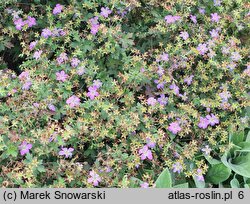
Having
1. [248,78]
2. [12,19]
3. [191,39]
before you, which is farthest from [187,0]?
[12,19]

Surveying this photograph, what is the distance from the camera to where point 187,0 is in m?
2.97

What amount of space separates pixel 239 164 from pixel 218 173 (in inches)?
7.6

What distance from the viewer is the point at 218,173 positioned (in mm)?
2652

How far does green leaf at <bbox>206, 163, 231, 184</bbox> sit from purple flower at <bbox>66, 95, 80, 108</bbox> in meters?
0.96

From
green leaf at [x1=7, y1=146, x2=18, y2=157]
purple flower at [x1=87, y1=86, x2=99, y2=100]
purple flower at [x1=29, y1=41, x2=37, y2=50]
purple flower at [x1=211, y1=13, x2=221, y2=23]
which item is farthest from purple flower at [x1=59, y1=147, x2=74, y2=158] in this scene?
purple flower at [x1=211, y1=13, x2=221, y2=23]

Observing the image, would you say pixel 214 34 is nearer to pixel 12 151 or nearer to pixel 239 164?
pixel 239 164

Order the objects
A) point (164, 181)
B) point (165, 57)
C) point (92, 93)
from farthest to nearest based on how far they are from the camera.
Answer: point (165, 57) → point (92, 93) → point (164, 181)

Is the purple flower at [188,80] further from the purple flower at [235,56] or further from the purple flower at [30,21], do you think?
the purple flower at [30,21]

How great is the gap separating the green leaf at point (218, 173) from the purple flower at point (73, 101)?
956mm

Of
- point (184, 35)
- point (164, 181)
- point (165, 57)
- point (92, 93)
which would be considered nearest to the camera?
point (164, 181)

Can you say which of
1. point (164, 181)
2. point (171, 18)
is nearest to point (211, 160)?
point (164, 181)

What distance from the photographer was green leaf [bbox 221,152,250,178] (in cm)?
265

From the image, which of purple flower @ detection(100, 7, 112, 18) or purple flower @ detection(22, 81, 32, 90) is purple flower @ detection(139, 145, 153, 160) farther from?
purple flower @ detection(100, 7, 112, 18)

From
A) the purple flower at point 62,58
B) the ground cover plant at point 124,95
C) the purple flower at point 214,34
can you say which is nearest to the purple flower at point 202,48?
the ground cover plant at point 124,95
